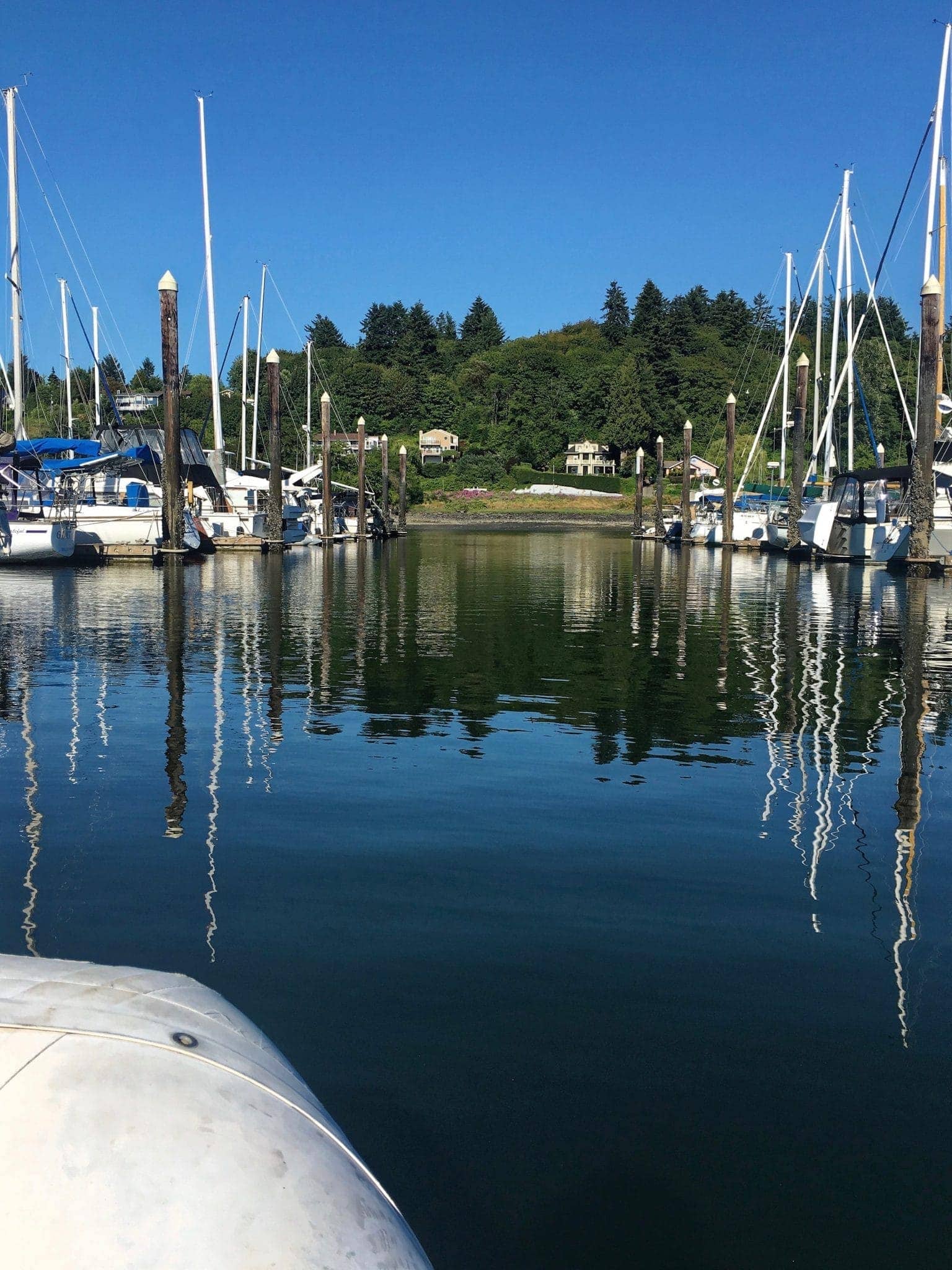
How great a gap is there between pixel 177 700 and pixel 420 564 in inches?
1129

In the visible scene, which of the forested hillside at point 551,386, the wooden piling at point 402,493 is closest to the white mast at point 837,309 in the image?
the wooden piling at point 402,493

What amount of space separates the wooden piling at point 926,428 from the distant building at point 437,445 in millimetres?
121592

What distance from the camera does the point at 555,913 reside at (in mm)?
5898

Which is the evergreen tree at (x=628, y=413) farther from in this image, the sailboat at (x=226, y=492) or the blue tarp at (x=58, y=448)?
the blue tarp at (x=58, y=448)

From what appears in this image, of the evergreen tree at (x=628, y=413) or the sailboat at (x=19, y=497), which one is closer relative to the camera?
the sailboat at (x=19, y=497)

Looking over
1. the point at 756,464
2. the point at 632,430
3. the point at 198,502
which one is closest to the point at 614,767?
the point at 198,502

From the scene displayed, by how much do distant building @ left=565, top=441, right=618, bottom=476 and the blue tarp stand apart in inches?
4267

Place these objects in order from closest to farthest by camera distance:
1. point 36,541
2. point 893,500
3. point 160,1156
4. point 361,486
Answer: point 160,1156
point 36,541
point 893,500
point 361,486

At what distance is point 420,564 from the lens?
4053 cm

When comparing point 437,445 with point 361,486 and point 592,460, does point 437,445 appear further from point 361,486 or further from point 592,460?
point 361,486

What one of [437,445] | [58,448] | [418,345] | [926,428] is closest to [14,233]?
[58,448]

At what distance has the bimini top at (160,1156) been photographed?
1.79 m

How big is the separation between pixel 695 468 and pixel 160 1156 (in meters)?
139

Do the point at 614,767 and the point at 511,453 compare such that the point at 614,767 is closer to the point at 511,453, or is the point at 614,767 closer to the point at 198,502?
the point at 198,502
